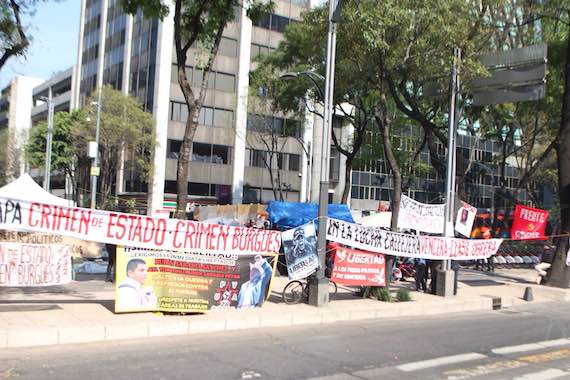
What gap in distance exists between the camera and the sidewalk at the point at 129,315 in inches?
334

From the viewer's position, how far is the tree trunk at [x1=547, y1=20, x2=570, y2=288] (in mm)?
18484

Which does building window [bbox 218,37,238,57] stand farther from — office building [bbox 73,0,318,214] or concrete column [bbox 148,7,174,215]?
concrete column [bbox 148,7,174,215]

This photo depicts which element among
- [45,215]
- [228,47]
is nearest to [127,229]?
[45,215]

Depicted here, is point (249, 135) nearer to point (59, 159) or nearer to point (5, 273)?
point (59, 159)

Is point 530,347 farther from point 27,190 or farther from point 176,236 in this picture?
point 27,190

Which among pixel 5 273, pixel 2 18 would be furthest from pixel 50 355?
pixel 2 18

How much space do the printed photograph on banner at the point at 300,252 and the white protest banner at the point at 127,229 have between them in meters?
0.62

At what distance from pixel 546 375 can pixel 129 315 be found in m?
6.56

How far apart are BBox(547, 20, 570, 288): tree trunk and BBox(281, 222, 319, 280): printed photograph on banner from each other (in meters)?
10.4

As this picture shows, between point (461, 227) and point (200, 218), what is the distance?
62.6ft

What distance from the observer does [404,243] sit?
14039 mm

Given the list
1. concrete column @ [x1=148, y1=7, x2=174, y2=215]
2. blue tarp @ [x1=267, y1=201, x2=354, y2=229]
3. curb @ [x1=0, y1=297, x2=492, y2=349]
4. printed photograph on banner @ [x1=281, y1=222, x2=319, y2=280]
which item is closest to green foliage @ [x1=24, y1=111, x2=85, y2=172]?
concrete column @ [x1=148, y1=7, x2=174, y2=215]

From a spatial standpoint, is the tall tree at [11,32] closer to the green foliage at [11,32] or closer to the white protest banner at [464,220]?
the green foliage at [11,32]

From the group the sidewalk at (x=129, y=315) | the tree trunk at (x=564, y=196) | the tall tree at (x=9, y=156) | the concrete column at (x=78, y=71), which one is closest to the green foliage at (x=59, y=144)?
the tall tree at (x=9, y=156)
